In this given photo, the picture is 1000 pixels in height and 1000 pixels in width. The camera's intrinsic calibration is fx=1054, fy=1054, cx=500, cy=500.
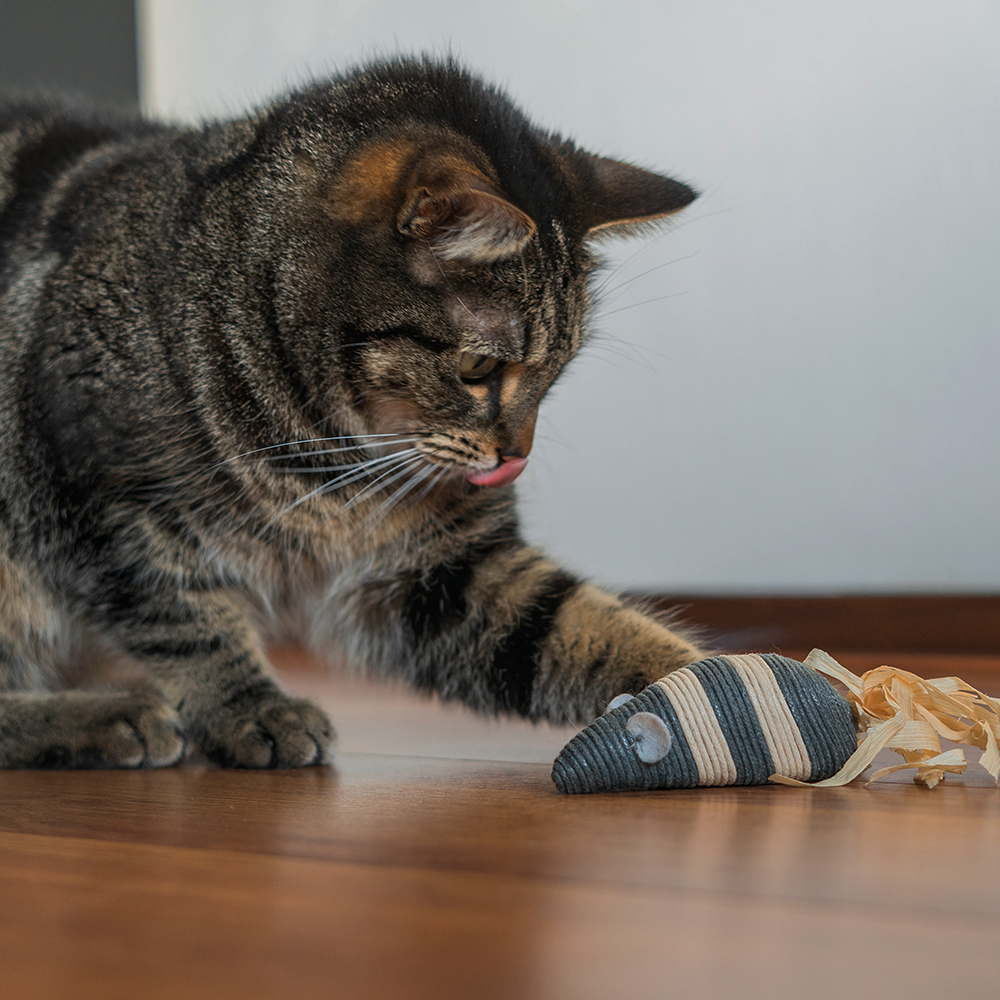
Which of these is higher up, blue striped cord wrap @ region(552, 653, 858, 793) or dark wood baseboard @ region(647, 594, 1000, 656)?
blue striped cord wrap @ region(552, 653, 858, 793)

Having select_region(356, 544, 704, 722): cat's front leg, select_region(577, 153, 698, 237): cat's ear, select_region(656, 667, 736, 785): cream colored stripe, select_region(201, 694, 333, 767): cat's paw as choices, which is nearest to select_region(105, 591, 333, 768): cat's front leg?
select_region(201, 694, 333, 767): cat's paw

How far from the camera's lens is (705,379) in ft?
7.12

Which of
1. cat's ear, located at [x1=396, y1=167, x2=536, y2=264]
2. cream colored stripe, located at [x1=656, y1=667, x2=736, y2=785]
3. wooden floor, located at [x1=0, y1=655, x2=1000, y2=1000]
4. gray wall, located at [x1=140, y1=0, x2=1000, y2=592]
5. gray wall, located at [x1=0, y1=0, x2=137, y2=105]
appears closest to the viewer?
wooden floor, located at [x1=0, y1=655, x2=1000, y2=1000]

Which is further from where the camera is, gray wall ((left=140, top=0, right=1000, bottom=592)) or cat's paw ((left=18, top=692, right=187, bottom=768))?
gray wall ((left=140, top=0, right=1000, bottom=592))

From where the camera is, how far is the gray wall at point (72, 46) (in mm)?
2309

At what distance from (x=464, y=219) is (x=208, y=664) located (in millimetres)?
508

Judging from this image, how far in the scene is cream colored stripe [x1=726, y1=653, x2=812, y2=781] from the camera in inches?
28.8

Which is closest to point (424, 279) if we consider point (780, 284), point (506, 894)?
point (506, 894)

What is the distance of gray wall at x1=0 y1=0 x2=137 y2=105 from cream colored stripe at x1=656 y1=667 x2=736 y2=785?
205cm

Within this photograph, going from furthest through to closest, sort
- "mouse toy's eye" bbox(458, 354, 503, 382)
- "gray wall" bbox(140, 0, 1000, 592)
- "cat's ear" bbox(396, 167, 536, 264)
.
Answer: "gray wall" bbox(140, 0, 1000, 592), "mouse toy's eye" bbox(458, 354, 503, 382), "cat's ear" bbox(396, 167, 536, 264)

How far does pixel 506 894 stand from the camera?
0.49m

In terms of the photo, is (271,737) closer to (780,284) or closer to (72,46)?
(780,284)

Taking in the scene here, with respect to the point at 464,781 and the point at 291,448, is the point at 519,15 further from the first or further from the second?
the point at 464,781

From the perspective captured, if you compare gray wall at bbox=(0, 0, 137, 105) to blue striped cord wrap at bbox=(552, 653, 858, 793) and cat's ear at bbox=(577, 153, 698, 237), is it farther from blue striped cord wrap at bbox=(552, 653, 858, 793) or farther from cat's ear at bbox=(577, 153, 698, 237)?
blue striped cord wrap at bbox=(552, 653, 858, 793)
